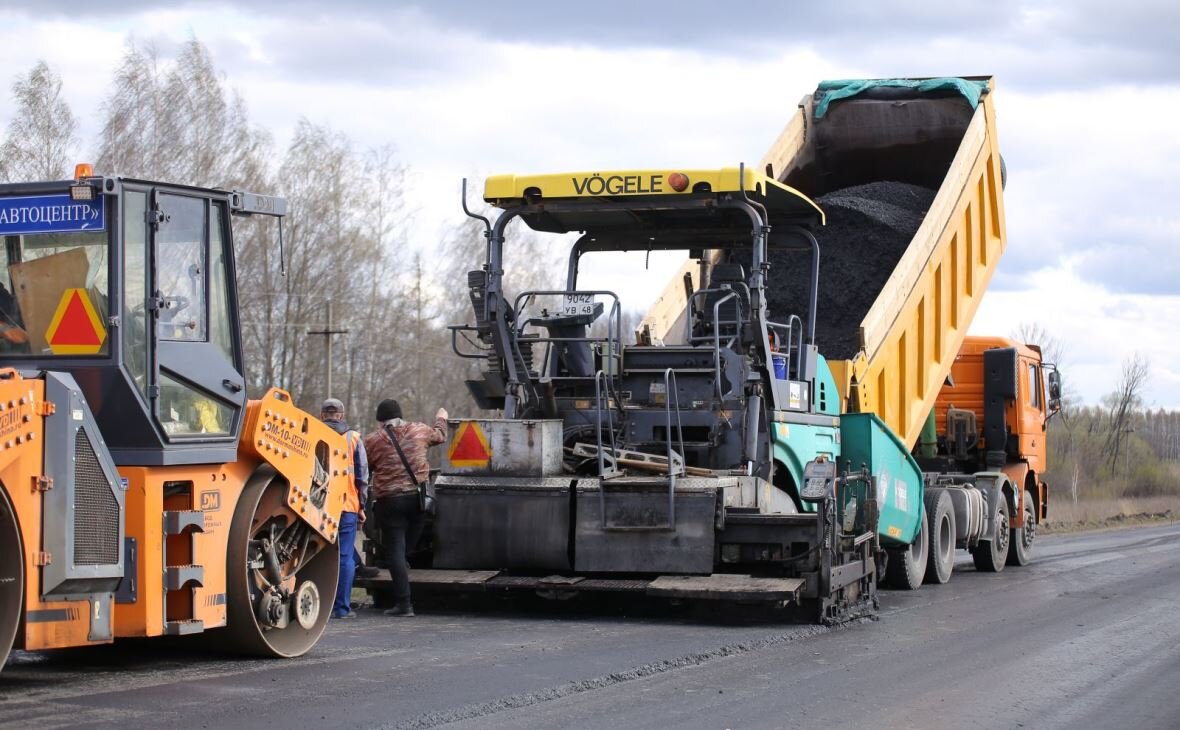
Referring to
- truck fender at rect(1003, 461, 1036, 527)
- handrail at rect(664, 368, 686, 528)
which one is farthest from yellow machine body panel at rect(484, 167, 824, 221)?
truck fender at rect(1003, 461, 1036, 527)

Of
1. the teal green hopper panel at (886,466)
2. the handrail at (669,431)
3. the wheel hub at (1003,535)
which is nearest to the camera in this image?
the handrail at (669,431)

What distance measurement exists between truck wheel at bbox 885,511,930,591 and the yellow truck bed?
3.23 feet

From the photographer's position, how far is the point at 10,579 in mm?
5992

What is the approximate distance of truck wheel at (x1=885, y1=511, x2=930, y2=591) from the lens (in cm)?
1284

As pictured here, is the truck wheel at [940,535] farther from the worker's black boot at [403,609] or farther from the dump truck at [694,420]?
the worker's black boot at [403,609]

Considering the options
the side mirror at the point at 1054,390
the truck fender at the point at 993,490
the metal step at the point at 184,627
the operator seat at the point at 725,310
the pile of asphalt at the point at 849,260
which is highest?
the pile of asphalt at the point at 849,260

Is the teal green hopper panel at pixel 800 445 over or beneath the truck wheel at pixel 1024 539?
over

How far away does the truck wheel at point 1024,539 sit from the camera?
1620 cm

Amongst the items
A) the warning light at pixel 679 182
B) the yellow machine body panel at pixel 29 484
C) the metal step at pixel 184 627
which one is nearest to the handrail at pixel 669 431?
the warning light at pixel 679 182

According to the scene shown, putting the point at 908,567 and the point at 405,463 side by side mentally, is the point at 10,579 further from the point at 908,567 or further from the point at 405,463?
the point at 908,567


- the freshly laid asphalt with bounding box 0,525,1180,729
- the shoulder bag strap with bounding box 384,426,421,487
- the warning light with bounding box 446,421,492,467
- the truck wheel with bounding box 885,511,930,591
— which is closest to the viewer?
the freshly laid asphalt with bounding box 0,525,1180,729

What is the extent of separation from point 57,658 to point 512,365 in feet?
13.3

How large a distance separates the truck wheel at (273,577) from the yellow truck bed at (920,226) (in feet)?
17.3

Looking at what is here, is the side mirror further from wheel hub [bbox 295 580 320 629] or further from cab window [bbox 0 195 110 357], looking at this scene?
cab window [bbox 0 195 110 357]
